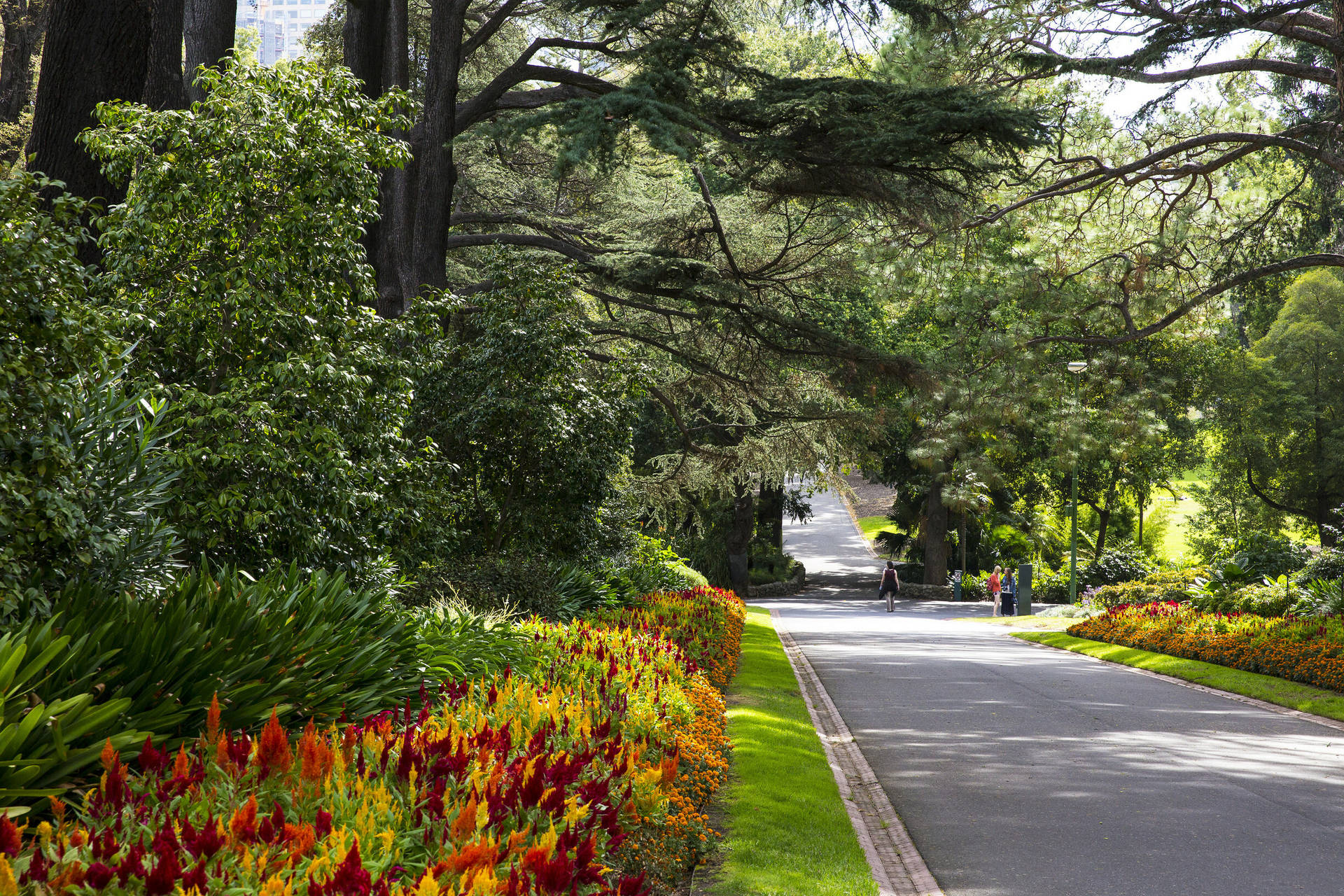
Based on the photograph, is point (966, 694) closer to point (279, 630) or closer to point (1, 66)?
point (279, 630)

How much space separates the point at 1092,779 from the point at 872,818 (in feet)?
7.98

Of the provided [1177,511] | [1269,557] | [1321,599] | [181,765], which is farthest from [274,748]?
[1177,511]

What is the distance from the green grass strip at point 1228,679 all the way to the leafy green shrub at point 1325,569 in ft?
10.4

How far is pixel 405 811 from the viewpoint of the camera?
3.71 meters

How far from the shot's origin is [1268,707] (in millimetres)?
13250

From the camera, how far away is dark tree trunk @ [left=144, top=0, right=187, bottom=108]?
10.7 metres

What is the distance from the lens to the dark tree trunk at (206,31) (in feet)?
37.1

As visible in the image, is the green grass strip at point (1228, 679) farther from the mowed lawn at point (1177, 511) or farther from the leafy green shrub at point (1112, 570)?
the mowed lawn at point (1177, 511)

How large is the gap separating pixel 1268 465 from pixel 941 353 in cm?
1975

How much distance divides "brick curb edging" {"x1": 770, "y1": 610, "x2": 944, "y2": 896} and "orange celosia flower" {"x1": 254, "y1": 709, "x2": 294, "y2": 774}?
11.7 feet

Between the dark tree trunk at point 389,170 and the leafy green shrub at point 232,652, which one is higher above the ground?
the dark tree trunk at point 389,170

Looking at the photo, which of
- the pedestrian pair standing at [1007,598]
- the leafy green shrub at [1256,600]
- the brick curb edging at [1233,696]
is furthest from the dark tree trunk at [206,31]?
the pedestrian pair standing at [1007,598]

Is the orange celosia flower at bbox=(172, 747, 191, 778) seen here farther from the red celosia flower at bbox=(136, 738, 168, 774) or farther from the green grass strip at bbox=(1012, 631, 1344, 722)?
the green grass strip at bbox=(1012, 631, 1344, 722)

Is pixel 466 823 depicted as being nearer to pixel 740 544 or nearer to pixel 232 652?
pixel 232 652
